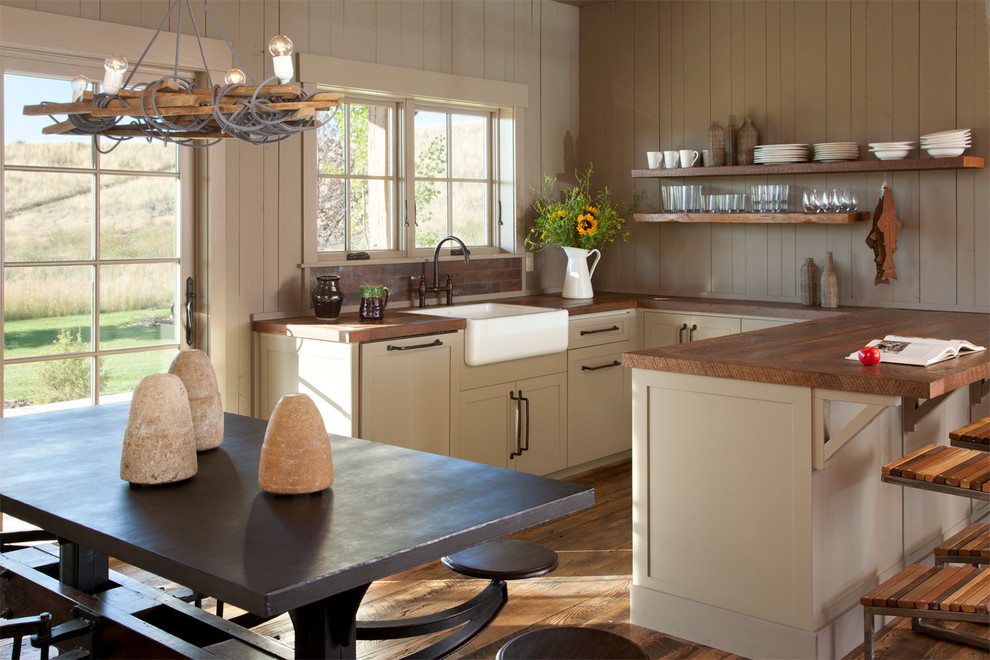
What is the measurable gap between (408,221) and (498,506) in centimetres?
342

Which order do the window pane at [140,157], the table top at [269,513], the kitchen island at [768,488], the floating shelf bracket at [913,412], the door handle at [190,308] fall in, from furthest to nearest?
the door handle at [190,308], the window pane at [140,157], the floating shelf bracket at [913,412], the kitchen island at [768,488], the table top at [269,513]

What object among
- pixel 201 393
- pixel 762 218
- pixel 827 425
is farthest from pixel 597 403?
pixel 201 393

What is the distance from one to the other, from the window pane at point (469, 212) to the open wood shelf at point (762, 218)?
933mm

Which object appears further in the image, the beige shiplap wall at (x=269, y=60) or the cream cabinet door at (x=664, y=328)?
the cream cabinet door at (x=664, y=328)

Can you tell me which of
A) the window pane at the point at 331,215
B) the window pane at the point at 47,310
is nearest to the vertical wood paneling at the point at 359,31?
the window pane at the point at 331,215

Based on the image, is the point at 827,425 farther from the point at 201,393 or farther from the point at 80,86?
the point at 80,86

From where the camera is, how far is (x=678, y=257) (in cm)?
598

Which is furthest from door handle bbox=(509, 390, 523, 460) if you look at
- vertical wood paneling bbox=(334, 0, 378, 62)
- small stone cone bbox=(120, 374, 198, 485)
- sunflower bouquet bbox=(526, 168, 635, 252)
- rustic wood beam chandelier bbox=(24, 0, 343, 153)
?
small stone cone bbox=(120, 374, 198, 485)

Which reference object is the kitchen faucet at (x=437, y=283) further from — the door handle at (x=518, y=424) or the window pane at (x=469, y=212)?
the door handle at (x=518, y=424)

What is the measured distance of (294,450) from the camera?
80.0 inches

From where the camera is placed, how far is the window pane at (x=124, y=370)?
13.5 ft

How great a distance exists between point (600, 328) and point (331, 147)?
1.77 m

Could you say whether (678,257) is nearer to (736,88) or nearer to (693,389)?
(736,88)

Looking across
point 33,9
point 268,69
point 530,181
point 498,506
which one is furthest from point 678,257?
point 498,506
